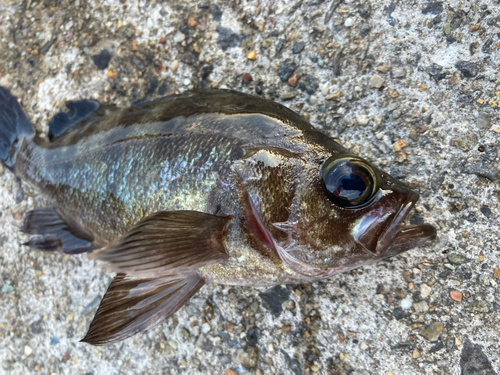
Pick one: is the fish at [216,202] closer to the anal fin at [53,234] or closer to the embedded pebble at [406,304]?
the anal fin at [53,234]

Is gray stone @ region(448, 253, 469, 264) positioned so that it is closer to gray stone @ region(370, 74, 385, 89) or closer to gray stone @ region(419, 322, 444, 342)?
gray stone @ region(419, 322, 444, 342)

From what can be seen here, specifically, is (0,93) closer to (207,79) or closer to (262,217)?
(207,79)

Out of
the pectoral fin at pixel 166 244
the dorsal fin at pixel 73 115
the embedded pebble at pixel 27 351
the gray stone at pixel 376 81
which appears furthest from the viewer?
the embedded pebble at pixel 27 351

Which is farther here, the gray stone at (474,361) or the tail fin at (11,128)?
the tail fin at (11,128)

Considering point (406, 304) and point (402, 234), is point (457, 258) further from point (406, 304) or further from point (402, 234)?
point (402, 234)

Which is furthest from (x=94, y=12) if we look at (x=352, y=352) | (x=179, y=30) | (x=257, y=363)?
(x=352, y=352)

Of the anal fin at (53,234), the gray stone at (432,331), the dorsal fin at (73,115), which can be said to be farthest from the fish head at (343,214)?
the dorsal fin at (73,115)

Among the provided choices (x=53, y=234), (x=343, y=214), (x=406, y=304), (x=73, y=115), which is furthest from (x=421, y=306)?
(x=73, y=115)

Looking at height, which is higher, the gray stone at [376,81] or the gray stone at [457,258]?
the gray stone at [376,81]
